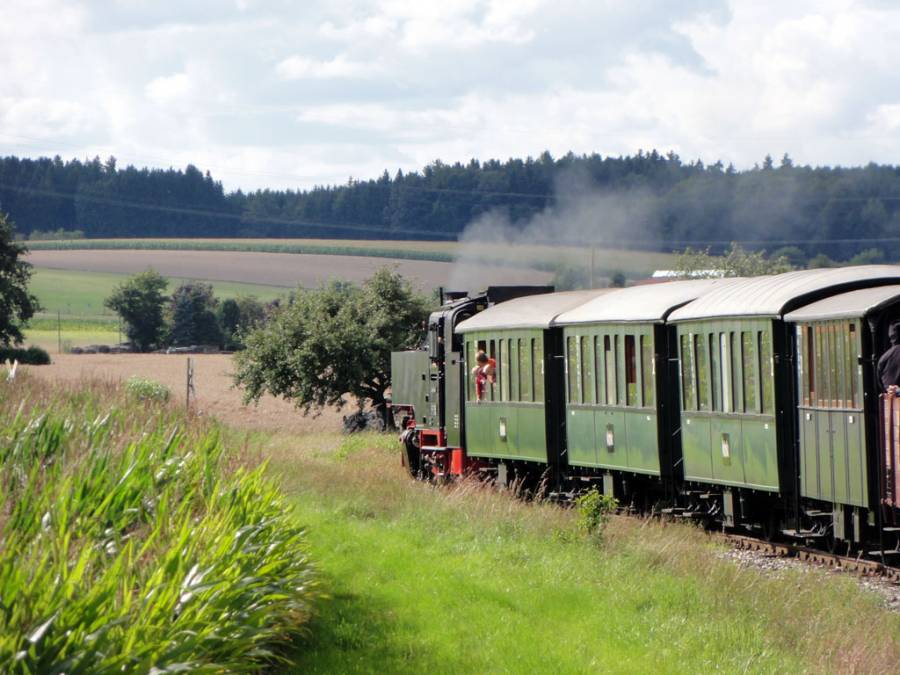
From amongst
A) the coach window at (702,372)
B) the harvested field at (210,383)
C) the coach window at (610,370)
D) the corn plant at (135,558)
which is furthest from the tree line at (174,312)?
the corn plant at (135,558)

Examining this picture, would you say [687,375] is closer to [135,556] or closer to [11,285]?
[135,556]

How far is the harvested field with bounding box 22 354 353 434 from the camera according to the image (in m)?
45.8

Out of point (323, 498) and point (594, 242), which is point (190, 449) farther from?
point (594, 242)

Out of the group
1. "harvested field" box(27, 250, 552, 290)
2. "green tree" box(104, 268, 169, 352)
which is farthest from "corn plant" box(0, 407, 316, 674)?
"green tree" box(104, 268, 169, 352)

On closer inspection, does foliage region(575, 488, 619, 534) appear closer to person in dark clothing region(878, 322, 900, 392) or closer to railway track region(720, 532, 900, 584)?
railway track region(720, 532, 900, 584)

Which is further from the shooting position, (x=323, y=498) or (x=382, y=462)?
(x=382, y=462)

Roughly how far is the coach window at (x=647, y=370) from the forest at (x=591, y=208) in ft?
111

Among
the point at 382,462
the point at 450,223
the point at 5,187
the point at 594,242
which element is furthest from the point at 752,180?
the point at 5,187

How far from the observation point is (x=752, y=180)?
87.8 metres

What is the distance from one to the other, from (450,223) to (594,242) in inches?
1542

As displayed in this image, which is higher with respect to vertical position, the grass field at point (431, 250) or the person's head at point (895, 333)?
the grass field at point (431, 250)

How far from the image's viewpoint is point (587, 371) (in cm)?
1931

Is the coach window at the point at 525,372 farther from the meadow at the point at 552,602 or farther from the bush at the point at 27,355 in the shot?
the bush at the point at 27,355

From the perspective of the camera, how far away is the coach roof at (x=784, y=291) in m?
14.8
